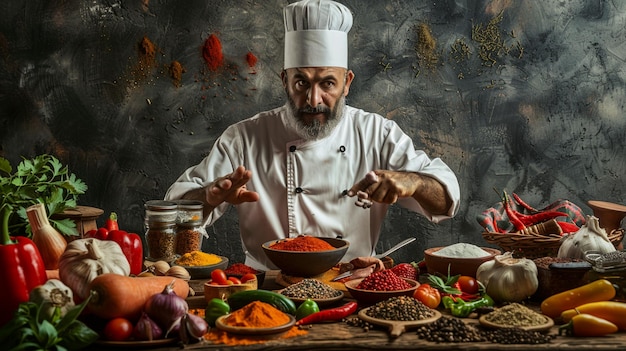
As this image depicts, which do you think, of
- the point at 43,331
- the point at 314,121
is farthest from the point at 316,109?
the point at 43,331

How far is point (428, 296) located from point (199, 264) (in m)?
0.93

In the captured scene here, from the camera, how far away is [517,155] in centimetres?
543

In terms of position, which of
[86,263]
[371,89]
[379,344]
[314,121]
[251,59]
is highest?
[251,59]

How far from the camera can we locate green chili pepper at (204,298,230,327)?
223 cm

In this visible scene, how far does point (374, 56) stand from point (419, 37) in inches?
14.6

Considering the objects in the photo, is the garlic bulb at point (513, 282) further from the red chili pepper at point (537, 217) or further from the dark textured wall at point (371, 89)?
the dark textured wall at point (371, 89)

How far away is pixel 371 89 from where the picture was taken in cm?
529

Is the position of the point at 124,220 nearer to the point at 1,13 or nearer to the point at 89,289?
the point at 1,13

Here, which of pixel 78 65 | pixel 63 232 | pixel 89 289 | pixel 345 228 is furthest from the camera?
pixel 78 65

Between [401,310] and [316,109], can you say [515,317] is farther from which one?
[316,109]

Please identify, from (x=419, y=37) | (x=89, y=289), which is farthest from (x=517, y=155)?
(x=89, y=289)

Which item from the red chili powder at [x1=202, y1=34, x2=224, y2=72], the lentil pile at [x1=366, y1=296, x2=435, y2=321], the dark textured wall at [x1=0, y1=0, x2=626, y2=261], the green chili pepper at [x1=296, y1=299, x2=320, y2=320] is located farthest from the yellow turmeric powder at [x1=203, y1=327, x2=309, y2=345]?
the red chili powder at [x1=202, y1=34, x2=224, y2=72]

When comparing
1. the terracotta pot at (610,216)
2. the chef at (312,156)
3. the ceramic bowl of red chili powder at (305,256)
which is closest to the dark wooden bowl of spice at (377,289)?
the ceramic bowl of red chili powder at (305,256)

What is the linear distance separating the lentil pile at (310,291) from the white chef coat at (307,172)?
133 cm
